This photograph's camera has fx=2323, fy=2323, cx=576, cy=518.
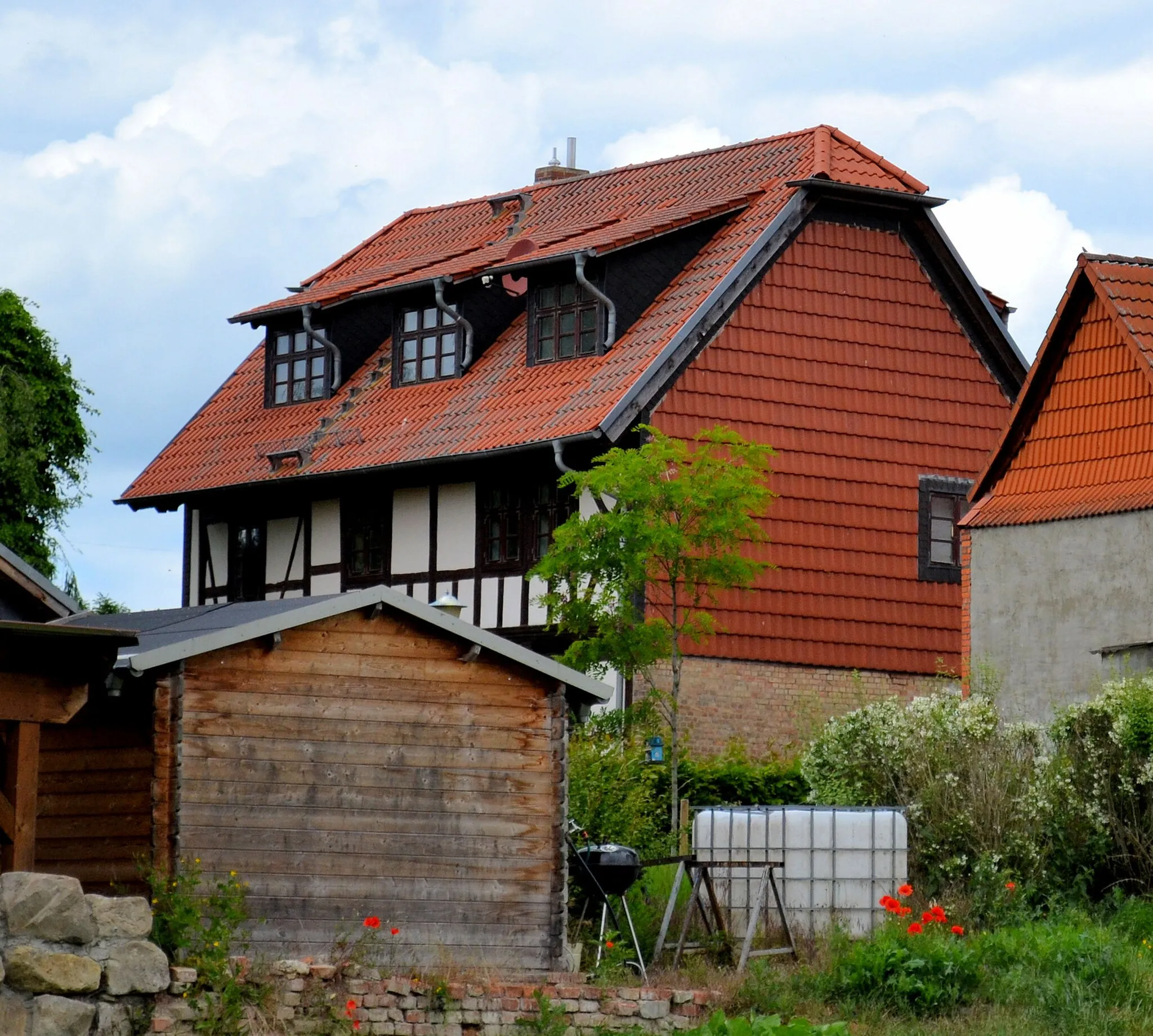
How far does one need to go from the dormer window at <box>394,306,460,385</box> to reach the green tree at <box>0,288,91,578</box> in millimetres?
8583

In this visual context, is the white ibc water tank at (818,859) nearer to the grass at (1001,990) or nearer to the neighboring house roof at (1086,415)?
the grass at (1001,990)

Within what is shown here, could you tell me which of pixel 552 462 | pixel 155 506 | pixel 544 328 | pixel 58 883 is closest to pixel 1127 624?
pixel 552 462

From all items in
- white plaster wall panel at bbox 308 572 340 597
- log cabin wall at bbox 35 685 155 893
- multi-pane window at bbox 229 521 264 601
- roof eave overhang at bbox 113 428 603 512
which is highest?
roof eave overhang at bbox 113 428 603 512

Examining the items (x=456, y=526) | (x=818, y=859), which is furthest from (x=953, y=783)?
(x=456, y=526)

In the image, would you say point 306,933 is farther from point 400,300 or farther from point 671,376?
point 400,300

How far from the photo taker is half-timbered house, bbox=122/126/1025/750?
100ft

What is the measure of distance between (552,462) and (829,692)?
15.9ft

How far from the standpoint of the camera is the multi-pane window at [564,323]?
31.9 m

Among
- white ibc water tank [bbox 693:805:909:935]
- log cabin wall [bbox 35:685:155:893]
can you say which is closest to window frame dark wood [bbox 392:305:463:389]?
white ibc water tank [bbox 693:805:909:935]

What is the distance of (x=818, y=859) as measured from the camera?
21.1 meters

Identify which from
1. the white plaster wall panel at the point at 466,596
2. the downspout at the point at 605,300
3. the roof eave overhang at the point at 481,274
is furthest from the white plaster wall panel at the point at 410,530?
the downspout at the point at 605,300

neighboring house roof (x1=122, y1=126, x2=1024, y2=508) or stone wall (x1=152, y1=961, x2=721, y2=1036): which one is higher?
neighboring house roof (x1=122, y1=126, x2=1024, y2=508)

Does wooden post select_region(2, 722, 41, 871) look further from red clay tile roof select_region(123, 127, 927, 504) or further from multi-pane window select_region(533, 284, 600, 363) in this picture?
multi-pane window select_region(533, 284, 600, 363)

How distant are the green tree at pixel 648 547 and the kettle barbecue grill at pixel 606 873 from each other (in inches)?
197
